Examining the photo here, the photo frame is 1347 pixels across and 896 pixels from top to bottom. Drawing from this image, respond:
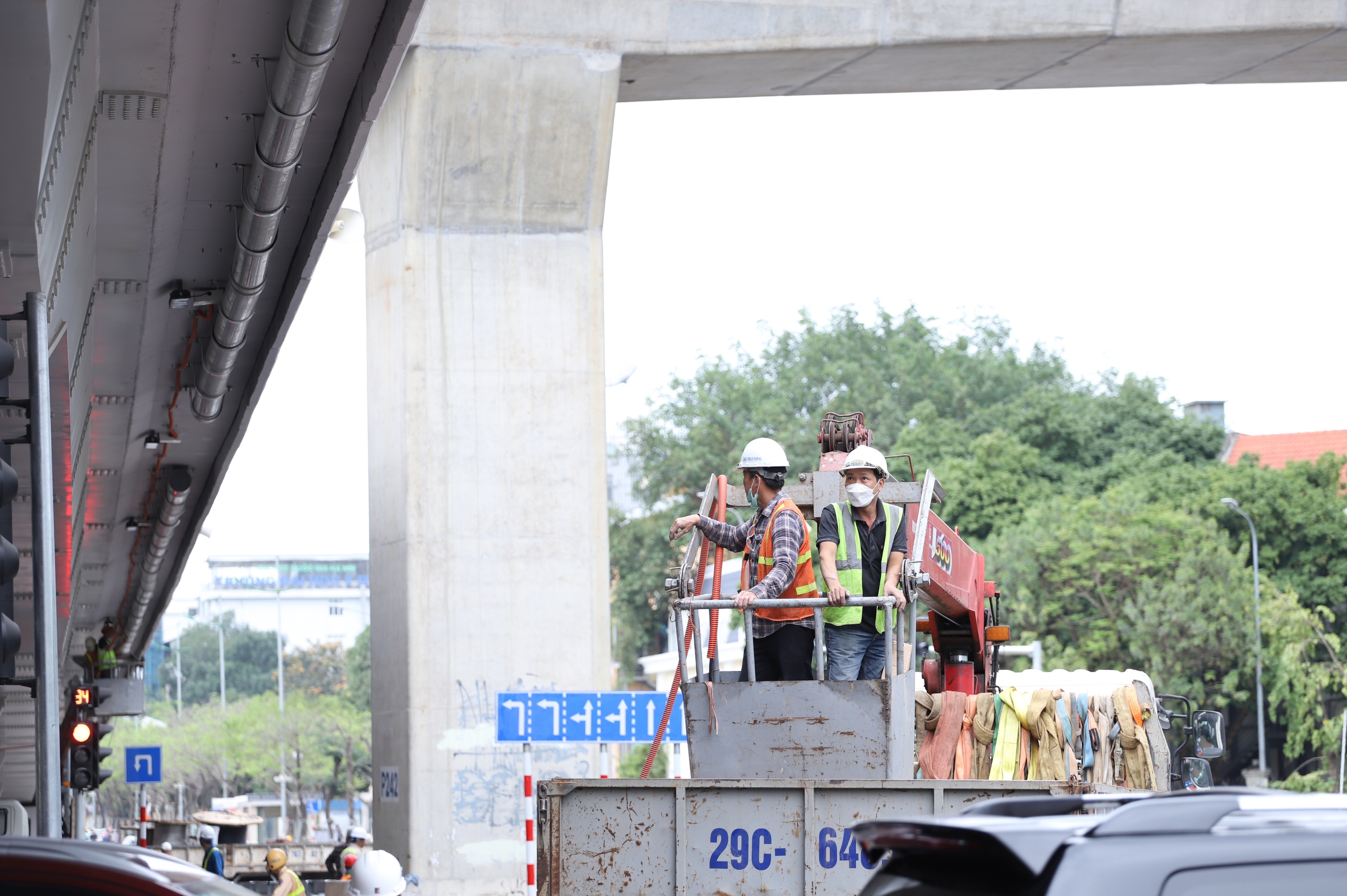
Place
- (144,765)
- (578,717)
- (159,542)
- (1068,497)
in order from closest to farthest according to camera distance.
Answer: (578,717) < (159,542) < (144,765) < (1068,497)

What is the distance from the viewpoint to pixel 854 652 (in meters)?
8.96

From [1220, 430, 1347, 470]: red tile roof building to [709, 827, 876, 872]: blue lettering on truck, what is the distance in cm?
6231

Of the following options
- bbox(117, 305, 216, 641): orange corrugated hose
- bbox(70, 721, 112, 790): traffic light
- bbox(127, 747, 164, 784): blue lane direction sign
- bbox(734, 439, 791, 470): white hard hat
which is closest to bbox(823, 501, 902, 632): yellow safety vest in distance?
bbox(734, 439, 791, 470): white hard hat

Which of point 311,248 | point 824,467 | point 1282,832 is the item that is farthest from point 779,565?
point 1282,832

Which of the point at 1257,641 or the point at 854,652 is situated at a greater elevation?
the point at 854,652

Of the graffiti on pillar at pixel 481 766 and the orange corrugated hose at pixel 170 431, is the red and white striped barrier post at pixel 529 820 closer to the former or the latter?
the graffiti on pillar at pixel 481 766

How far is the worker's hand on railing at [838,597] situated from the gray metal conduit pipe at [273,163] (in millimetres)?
3766

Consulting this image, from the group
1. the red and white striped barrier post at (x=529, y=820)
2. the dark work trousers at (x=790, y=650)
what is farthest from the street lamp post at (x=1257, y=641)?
the dark work trousers at (x=790, y=650)

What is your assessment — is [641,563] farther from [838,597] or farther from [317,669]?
[317,669]

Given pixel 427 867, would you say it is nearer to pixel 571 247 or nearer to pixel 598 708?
pixel 598 708

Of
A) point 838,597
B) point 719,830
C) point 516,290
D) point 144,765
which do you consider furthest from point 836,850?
point 144,765

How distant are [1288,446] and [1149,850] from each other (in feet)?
232

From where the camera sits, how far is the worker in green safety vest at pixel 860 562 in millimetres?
8922

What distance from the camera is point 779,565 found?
28.9ft
